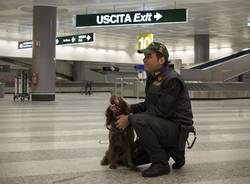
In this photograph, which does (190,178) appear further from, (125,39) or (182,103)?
(125,39)

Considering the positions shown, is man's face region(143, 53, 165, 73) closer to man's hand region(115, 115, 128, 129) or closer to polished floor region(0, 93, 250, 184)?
man's hand region(115, 115, 128, 129)

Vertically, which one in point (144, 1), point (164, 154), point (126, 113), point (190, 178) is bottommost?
point (190, 178)

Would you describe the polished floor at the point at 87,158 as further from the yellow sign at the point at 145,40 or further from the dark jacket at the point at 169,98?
the yellow sign at the point at 145,40

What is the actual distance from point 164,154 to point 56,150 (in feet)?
6.55

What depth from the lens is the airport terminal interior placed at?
423 cm

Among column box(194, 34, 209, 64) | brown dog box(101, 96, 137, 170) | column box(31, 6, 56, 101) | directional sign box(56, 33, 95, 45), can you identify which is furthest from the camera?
column box(194, 34, 209, 64)

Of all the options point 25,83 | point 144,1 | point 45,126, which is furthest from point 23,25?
point 45,126

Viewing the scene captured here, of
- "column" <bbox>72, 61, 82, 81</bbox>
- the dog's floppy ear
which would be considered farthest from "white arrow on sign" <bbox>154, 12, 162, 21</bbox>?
"column" <bbox>72, 61, 82, 81</bbox>

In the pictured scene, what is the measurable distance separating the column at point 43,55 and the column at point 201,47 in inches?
Result: 632

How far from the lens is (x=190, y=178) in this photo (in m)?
3.79

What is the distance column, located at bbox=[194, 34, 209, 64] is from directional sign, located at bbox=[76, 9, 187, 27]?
54.6 ft

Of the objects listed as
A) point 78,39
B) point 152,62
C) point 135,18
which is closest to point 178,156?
point 152,62

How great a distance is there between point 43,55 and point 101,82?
85.6 feet

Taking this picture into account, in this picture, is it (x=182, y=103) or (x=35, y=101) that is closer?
(x=182, y=103)
